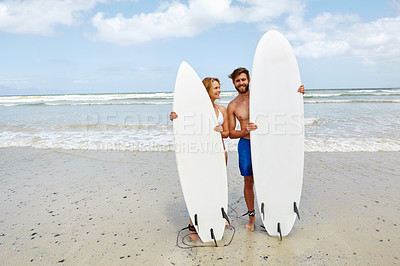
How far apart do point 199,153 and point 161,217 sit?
874mm

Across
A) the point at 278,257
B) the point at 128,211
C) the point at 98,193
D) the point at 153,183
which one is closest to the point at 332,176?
the point at 278,257

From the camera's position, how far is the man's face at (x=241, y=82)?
7.84 ft

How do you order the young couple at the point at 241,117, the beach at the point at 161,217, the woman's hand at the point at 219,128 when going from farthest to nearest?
the young couple at the point at 241,117 → the woman's hand at the point at 219,128 → the beach at the point at 161,217

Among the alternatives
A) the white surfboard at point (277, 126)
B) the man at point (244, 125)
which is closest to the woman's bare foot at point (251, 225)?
the man at point (244, 125)

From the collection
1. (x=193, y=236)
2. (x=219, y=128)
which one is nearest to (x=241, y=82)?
(x=219, y=128)

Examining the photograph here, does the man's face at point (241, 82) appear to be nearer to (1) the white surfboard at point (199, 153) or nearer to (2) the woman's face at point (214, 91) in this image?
(2) the woman's face at point (214, 91)

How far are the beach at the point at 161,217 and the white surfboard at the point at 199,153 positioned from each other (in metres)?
0.29

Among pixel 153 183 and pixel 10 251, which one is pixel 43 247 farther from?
pixel 153 183

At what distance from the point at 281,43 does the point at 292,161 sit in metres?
1.07

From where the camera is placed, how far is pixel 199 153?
2.38 metres

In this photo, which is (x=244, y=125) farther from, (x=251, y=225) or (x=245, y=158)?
(x=251, y=225)

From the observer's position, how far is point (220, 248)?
7.15 feet

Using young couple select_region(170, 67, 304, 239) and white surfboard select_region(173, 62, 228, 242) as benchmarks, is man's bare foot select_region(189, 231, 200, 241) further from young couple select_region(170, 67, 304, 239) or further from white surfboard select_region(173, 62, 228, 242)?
young couple select_region(170, 67, 304, 239)

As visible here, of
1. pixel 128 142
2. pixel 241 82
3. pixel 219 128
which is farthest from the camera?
pixel 128 142
